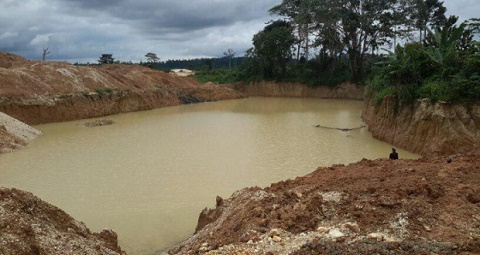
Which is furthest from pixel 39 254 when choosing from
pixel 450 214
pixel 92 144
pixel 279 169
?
pixel 92 144

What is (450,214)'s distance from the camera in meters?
4.95

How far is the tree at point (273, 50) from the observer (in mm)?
41875

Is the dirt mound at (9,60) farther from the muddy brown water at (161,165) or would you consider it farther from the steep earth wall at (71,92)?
the muddy brown water at (161,165)

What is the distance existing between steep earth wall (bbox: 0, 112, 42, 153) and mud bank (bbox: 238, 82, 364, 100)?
92.7 feet

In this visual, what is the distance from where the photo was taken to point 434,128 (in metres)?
12.2

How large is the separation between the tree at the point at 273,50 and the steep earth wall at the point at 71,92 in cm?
830

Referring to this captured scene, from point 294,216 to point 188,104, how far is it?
31317 mm

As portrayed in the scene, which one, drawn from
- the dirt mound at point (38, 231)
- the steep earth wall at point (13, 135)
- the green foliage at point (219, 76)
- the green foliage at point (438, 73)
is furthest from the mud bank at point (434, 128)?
the green foliage at point (219, 76)

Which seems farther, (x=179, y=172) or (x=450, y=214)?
(x=179, y=172)

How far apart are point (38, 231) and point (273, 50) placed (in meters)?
39.4

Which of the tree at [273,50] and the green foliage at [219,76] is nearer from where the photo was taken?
the tree at [273,50]

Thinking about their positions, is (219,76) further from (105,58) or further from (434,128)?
(434,128)

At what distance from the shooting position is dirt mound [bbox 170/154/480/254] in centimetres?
436

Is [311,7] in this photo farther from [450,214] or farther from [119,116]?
[450,214]
